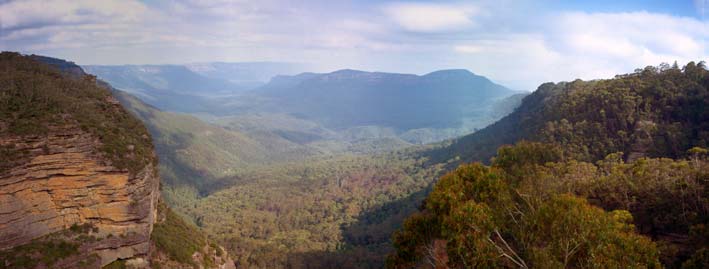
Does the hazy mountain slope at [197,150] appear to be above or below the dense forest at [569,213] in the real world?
below

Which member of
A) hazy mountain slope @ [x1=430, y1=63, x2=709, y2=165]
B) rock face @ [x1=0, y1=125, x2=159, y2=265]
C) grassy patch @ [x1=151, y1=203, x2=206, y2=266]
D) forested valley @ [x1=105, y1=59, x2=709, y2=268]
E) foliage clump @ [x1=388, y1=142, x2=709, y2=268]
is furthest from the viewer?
hazy mountain slope @ [x1=430, y1=63, x2=709, y2=165]

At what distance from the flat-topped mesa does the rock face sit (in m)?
0.04

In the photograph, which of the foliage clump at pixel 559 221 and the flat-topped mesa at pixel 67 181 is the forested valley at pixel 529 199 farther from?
the flat-topped mesa at pixel 67 181

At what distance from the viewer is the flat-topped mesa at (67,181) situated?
732 inches

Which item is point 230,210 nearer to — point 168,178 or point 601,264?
point 168,178

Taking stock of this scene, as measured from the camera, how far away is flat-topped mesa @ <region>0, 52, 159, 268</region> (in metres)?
18.6

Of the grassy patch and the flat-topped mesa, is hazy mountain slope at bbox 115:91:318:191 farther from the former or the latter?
the flat-topped mesa

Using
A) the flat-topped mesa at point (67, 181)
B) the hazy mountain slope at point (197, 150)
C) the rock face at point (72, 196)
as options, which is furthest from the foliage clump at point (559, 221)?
the hazy mountain slope at point (197, 150)

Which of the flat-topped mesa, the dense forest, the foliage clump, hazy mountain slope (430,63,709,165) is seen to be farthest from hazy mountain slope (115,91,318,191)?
the foliage clump

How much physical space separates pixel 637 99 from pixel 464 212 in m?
37.4

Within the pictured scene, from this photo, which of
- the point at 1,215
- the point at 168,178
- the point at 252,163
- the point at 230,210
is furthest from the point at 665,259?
the point at 252,163

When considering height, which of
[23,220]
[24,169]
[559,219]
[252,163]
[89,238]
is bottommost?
[252,163]

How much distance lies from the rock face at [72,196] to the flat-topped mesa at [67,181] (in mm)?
39

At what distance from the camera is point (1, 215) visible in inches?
705
